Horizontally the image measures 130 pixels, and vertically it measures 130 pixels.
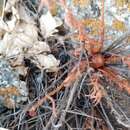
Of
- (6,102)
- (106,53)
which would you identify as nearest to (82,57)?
(106,53)

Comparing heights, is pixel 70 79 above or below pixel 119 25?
below

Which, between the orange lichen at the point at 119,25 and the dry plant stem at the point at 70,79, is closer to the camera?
the dry plant stem at the point at 70,79

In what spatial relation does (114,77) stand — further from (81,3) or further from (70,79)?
(81,3)

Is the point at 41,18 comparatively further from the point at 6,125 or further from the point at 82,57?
the point at 6,125

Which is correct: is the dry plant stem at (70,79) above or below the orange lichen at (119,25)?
below

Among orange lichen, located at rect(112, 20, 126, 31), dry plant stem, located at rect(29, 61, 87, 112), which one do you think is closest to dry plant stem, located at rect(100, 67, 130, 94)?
dry plant stem, located at rect(29, 61, 87, 112)

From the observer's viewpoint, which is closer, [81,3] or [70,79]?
[70,79]

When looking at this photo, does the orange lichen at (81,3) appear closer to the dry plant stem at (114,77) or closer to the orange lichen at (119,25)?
the orange lichen at (119,25)

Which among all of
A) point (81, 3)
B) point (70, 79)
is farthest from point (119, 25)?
point (70, 79)

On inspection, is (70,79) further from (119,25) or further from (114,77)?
(119,25)

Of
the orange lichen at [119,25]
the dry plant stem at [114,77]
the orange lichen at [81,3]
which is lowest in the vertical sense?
the dry plant stem at [114,77]

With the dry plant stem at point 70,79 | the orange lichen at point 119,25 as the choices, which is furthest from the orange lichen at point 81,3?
the dry plant stem at point 70,79
